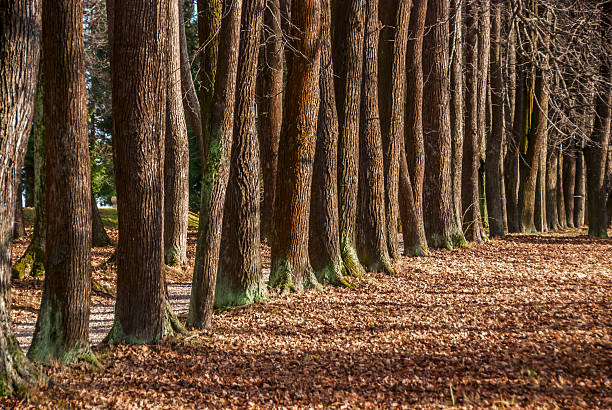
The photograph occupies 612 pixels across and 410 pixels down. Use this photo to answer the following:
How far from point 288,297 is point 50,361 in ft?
13.9

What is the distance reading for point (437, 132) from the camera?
14773mm

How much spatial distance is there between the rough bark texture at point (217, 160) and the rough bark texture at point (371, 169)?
4186 mm

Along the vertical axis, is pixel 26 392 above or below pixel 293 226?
below

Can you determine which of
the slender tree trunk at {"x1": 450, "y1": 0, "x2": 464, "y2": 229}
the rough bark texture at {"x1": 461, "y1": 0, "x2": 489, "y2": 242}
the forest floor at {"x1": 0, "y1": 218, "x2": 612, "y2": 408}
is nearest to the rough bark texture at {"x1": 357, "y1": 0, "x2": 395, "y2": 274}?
the forest floor at {"x1": 0, "y1": 218, "x2": 612, "y2": 408}

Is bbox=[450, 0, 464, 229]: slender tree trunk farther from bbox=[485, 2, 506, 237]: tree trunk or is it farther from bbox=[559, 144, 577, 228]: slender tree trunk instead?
bbox=[559, 144, 577, 228]: slender tree trunk

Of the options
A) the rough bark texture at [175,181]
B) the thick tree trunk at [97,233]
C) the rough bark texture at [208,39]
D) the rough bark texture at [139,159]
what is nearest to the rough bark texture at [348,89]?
the rough bark texture at [208,39]

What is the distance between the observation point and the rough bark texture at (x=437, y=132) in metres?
14.7

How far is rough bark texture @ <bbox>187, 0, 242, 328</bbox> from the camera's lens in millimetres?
7701

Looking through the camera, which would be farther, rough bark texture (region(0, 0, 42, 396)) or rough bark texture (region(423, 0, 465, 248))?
rough bark texture (region(423, 0, 465, 248))

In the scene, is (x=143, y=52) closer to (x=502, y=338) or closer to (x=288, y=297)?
(x=288, y=297)

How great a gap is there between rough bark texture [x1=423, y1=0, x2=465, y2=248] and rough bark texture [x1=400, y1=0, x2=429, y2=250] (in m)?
0.67

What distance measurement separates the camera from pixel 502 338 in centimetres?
722

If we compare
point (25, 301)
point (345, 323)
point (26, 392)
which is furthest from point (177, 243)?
point (26, 392)

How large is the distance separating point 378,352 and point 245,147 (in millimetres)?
3740
